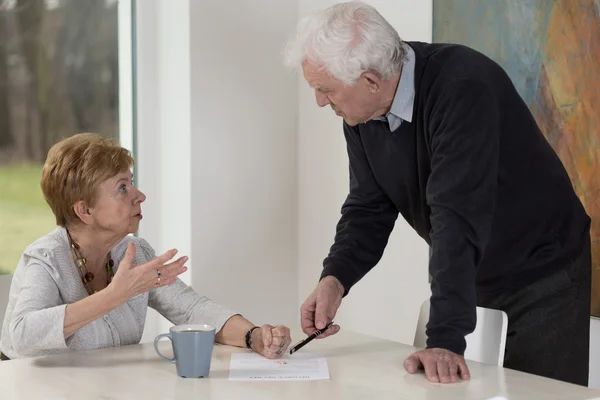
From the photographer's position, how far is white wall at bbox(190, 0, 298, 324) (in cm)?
352

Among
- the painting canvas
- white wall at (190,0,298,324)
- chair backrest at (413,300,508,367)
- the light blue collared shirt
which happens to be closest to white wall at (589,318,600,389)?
the painting canvas

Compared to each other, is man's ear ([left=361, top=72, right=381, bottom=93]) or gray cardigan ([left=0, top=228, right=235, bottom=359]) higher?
man's ear ([left=361, top=72, right=381, bottom=93])

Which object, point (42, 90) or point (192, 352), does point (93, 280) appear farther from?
point (42, 90)

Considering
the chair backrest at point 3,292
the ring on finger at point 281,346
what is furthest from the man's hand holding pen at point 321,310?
the chair backrest at point 3,292

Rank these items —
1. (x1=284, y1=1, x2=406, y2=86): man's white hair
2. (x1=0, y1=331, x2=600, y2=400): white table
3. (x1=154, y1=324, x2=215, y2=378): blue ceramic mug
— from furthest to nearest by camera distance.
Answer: (x1=284, y1=1, x2=406, y2=86): man's white hair < (x1=154, y1=324, x2=215, y2=378): blue ceramic mug < (x1=0, y1=331, x2=600, y2=400): white table

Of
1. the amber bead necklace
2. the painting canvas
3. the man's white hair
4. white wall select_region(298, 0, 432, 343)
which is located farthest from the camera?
white wall select_region(298, 0, 432, 343)

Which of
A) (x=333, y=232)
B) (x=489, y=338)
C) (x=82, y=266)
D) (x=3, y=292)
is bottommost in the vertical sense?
(x=3, y=292)

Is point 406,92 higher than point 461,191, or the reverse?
point 406,92

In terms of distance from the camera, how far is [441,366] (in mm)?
1632

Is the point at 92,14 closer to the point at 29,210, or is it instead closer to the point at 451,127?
the point at 29,210

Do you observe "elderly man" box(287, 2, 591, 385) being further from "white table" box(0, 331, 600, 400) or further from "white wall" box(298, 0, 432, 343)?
Answer: "white wall" box(298, 0, 432, 343)

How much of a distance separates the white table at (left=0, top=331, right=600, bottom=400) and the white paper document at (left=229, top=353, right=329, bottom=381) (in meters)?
0.02

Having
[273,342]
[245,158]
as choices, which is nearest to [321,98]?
[273,342]

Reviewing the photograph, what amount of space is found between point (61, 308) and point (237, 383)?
19.6 inches
